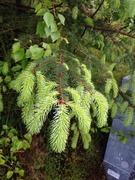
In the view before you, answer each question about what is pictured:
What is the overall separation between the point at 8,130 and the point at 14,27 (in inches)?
29.8

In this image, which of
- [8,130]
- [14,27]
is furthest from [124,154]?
[14,27]

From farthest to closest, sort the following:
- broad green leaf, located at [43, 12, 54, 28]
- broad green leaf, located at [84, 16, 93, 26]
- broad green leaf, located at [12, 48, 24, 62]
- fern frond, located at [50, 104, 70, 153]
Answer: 1. broad green leaf, located at [84, 16, 93, 26]
2. broad green leaf, located at [12, 48, 24, 62]
3. broad green leaf, located at [43, 12, 54, 28]
4. fern frond, located at [50, 104, 70, 153]

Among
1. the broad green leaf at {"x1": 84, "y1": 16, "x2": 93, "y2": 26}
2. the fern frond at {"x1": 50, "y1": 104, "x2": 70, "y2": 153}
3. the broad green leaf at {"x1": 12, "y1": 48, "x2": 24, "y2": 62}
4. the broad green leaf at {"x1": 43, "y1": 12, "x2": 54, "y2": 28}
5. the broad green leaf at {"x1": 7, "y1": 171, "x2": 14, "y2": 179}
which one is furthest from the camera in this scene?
the broad green leaf at {"x1": 7, "y1": 171, "x2": 14, "y2": 179}

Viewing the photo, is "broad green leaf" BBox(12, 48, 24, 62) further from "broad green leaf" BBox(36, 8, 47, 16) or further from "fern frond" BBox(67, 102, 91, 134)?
"fern frond" BBox(67, 102, 91, 134)

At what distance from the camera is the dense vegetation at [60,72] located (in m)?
0.65

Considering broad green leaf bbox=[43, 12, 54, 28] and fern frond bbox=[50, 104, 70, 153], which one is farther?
broad green leaf bbox=[43, 12, 54, 28]

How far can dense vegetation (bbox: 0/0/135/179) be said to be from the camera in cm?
65

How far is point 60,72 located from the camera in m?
0.76

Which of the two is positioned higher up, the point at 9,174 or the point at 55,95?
the point at 55,95

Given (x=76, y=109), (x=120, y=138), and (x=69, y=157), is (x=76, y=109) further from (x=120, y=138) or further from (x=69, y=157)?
(x=69, y=157)

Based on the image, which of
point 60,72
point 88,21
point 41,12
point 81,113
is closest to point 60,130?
point 81,113

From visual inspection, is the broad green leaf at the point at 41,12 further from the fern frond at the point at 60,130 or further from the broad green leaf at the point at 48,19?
the fern frond at the point at 60,130

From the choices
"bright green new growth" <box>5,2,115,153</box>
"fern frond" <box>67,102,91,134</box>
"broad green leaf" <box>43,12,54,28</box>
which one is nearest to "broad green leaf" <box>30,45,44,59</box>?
"bright green new growth" <box>5,2,115,153</box>

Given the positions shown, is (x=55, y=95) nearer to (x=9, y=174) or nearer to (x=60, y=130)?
(x=60, y=130)
